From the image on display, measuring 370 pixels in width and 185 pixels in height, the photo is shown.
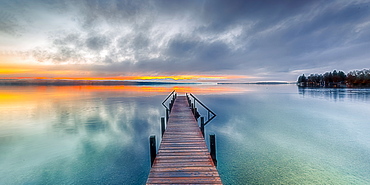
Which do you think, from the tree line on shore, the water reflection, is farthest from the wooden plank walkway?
the tree line on shore

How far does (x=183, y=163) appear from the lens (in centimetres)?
650

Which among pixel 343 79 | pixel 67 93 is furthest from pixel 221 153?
pixel 343 79

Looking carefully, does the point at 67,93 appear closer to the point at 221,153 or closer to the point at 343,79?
the point at 221,153

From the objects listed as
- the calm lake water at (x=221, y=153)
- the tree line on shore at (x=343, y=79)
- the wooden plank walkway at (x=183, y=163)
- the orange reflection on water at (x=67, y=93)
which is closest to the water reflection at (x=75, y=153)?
the calm lake water at (x=221, y=153)

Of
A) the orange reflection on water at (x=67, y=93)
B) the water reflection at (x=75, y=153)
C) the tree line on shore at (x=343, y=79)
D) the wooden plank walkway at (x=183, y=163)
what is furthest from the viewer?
the tree line on shore at (x=343, y=79)

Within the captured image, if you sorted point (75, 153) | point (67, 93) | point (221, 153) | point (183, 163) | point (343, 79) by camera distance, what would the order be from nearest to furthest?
point (183, 163) → point (221, 153) → point (75, 153) → point (67, 93) → point (343, 79)

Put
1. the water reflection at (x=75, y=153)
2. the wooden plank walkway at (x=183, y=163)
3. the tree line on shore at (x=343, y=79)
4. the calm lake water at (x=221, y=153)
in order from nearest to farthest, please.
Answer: the wooden plank walkway at (x=183, y=163) → the calm lake water at (x=221, y=153) → the water reflection at (x=75, y=153) → the tree line on shore at (x=343, y=79)

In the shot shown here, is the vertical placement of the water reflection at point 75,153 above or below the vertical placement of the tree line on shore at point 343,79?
below

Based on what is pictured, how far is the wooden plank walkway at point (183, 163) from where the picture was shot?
5.47 m

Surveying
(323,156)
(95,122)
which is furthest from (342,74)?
(95,122)

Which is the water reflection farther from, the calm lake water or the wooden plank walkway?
the wooden plank walkway

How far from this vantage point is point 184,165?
635 cm

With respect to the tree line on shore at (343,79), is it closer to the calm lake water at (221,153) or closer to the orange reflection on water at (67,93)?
the orange reflection on water at (67,93)

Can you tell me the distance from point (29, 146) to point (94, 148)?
17.8 ft
